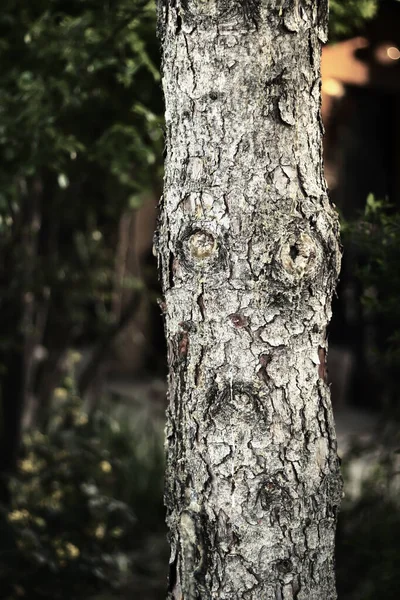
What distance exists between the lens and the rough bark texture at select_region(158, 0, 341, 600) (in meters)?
1.84

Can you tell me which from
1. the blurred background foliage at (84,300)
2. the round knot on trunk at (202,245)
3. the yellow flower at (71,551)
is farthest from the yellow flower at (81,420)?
the round knot on trunk at (202,245)

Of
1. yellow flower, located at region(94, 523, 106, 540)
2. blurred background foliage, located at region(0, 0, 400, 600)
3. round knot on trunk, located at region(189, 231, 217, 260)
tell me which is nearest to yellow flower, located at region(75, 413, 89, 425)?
blurred background foliage, located at region(0, 0, 400, 600)

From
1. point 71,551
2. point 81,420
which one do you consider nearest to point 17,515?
point 71,551

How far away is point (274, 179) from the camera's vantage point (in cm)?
184

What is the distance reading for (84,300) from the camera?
495cm

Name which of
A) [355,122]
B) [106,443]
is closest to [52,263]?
[106,443]

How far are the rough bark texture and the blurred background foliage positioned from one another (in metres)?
0.88

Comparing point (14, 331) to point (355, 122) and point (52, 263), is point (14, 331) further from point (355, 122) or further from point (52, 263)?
point (355, 122)

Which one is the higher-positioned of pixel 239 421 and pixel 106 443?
pixel 106 443

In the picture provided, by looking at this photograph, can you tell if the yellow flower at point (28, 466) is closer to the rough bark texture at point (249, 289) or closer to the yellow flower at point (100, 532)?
the yellow flower at point (100, 532)

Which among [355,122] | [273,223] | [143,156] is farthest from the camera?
[355,122]

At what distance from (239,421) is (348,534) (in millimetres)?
2400

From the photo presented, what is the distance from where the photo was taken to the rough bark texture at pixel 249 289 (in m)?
1.84

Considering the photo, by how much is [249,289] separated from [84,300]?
3203mm
